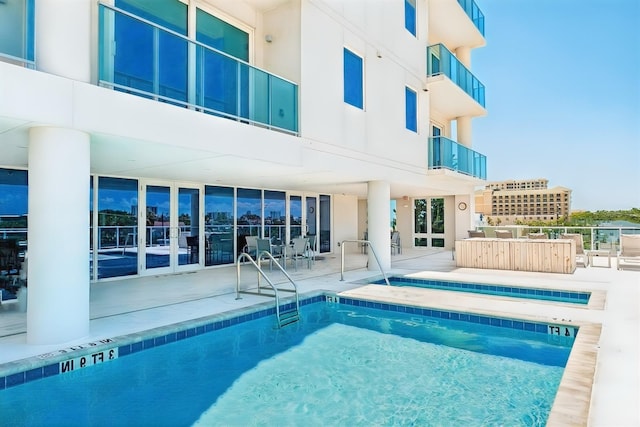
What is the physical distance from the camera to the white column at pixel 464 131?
58.5ft

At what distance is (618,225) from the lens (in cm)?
1305

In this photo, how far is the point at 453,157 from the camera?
14.3 metres

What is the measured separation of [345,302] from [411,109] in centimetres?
761

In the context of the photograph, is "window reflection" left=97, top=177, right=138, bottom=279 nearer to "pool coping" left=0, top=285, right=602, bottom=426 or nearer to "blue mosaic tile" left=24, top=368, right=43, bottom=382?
"pool coping" left=0, top=285, right=602, bottom=426

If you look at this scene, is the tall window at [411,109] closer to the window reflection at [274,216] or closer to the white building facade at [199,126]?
the white building facade at [199,126]

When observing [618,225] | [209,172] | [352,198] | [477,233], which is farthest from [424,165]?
[209,172]

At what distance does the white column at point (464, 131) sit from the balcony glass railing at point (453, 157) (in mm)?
1409

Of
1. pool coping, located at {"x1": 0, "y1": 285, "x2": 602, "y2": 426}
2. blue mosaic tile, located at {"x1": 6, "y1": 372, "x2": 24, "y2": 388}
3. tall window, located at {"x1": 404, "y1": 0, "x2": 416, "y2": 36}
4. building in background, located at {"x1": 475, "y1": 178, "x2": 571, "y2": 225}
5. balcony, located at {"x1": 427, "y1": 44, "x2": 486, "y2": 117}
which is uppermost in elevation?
tall window, located at {"x1": 404, "y1": 0, "x2": 416, "y2": 36}

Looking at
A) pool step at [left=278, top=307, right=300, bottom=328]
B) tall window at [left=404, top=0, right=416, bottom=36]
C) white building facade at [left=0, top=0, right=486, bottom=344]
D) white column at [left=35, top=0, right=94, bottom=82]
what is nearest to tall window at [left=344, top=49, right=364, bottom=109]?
white building facade at [left=0, top=0, right=486, bottom=344]

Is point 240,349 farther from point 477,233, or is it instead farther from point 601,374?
point 477,233

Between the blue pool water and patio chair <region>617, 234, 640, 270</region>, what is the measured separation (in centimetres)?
441

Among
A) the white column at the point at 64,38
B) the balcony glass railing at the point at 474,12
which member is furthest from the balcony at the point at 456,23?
the white column at the point at 64,38

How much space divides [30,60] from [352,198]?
45.8 ft

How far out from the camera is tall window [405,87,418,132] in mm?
12562
